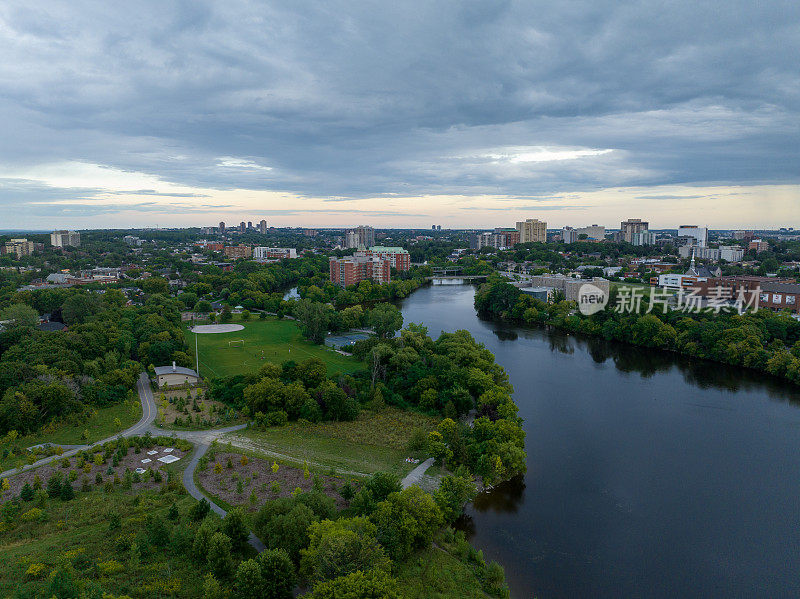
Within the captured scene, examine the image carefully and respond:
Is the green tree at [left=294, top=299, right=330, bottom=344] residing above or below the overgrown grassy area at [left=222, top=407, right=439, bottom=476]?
above

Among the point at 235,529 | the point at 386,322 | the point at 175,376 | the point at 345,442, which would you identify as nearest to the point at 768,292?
the point at 386,322

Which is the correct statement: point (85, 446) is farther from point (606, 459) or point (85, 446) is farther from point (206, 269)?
point (206, 269)

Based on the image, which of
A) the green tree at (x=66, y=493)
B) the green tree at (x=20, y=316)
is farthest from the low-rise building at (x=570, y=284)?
the green tree at (x=20, y=316)

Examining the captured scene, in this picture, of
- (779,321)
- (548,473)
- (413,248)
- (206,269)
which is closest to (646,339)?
(779,321)

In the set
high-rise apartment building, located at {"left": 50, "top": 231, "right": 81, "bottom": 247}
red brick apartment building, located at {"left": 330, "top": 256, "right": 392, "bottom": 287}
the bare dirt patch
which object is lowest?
the bare dirt patch

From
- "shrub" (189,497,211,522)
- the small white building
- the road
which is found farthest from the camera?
the small white building

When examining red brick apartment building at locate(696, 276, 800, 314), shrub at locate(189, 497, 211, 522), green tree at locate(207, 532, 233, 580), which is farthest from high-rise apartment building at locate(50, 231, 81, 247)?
red brick apartment building at locate(696, 276, 800, 314)

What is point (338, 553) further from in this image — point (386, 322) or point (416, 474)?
point (386, 322)

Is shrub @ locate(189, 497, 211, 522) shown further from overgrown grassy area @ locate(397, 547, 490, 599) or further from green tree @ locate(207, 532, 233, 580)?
overgrown grassy area @ locate(397, 547, 490, 599)
